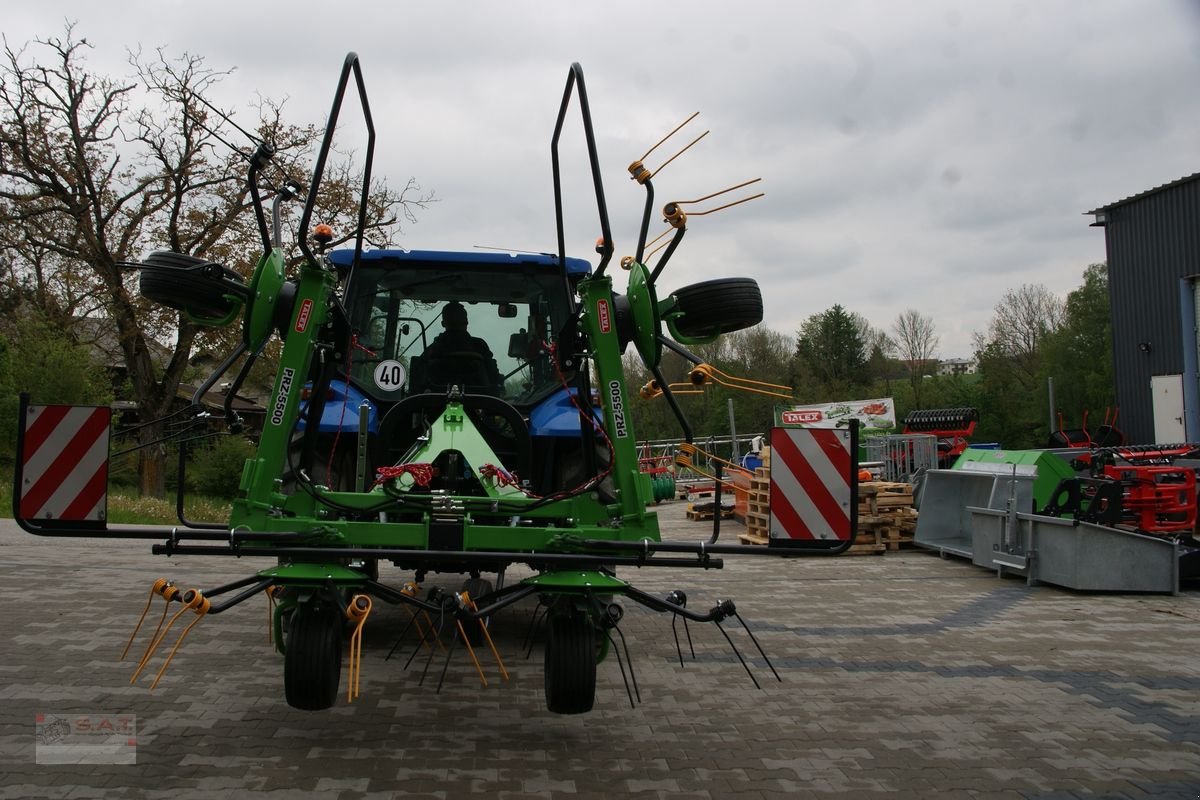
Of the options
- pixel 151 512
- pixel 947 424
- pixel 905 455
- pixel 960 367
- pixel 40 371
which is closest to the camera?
pixel 905 455

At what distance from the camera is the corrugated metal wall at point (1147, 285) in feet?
70.2

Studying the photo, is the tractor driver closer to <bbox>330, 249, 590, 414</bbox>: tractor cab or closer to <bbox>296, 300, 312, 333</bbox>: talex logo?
<bbox>330, 249, 590, 414</bbox>: tractor cab

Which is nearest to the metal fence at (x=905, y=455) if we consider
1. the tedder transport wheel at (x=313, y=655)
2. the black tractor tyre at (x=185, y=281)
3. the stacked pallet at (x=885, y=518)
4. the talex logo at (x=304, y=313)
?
the stacked pallet at (x=885, y=518)

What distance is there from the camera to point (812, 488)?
14.6 feet

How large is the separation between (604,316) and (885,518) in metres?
9.38

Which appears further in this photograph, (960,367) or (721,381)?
(960,367)

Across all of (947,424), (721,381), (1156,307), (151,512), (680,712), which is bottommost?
(680,712)

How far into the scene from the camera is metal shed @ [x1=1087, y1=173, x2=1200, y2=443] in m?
21.1

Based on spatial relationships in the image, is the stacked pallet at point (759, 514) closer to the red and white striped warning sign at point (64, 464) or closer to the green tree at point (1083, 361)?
the red and white striped warning sign at point (64, 464)

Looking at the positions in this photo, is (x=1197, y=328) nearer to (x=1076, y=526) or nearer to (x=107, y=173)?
(x=1076, y=526)

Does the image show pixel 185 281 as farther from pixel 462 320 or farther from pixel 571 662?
pixel 571 662

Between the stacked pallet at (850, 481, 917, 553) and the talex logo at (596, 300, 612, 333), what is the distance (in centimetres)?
887

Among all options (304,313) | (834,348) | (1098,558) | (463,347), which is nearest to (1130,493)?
(1098,558)

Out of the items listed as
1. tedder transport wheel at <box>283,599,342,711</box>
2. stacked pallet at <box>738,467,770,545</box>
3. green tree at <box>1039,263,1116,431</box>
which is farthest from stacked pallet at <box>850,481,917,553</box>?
green tree at <box>1039,263,1116,431</box>
